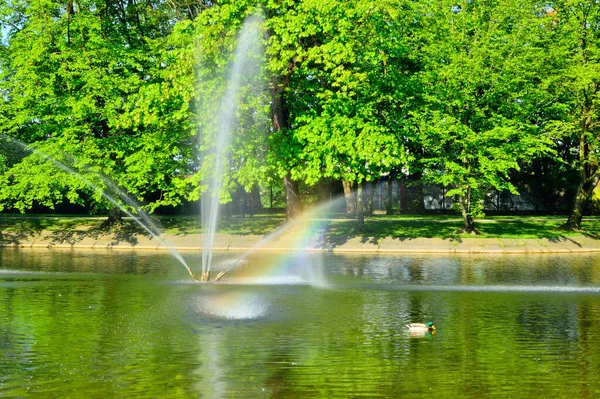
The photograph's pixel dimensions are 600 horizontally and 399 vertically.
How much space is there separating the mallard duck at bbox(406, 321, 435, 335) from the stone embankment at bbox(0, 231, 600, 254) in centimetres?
2491

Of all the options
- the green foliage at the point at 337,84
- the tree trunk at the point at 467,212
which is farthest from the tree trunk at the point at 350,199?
the green foliage at the point at 337,84

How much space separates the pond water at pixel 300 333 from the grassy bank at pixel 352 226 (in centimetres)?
1317

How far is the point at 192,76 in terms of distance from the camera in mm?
40781

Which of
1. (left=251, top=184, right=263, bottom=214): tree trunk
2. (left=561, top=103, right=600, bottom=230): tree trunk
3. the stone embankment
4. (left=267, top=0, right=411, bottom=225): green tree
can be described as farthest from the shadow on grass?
(left=561, top=103, right=600, bottom=230): tree trunk

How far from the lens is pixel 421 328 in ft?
64.2

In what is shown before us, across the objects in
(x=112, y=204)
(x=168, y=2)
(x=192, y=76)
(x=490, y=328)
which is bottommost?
(x=490, y=328)

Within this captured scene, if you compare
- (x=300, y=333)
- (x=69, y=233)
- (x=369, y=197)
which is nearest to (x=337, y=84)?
(x=69, y=233)

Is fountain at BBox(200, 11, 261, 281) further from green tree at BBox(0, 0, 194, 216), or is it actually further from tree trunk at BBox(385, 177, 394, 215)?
tree trunk at BBox(385, 177, 394, 215)

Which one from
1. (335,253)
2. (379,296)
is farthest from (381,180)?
(379,296)

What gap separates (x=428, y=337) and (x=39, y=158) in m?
33.6

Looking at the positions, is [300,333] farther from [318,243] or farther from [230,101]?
[318,243]

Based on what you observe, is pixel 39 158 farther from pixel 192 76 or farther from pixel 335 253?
pixel 335 253

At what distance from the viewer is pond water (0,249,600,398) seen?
1452cm

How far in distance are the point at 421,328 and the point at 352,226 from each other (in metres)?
29.6
